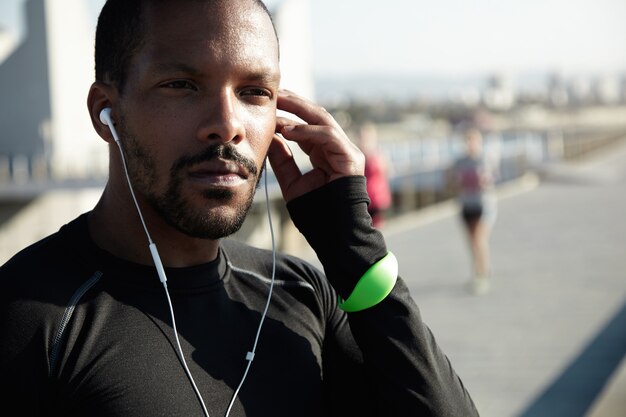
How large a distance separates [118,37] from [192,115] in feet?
0.73

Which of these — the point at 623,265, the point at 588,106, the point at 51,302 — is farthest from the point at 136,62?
the point at 588,106

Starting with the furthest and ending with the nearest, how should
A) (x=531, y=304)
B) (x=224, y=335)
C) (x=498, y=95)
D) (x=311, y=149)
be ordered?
(x=498, y=95) → (x=531, y=304) → (x=311, y=149) → (x=224, y=335)

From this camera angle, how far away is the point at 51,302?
1.55 metres

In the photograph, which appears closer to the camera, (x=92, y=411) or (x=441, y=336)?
(x=92, y=411)

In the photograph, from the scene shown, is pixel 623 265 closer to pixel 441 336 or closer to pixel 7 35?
pixel 441 336

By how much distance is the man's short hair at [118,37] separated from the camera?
5.44ft

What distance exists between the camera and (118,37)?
1685mm

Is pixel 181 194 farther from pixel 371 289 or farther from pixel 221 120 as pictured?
pixel 371 289

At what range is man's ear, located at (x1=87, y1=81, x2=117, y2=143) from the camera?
67.7 inches

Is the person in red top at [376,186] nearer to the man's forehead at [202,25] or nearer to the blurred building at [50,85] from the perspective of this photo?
the man's forehead at [202,25]

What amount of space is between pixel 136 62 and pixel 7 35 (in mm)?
57125

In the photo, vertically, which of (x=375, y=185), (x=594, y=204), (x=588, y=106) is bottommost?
(x=588, y=106)

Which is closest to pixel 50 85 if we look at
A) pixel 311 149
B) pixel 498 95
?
pixel 311 149

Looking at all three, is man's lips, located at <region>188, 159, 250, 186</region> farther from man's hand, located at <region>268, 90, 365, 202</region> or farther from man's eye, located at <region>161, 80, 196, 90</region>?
man's hand, located at <region>268, 90, 365, 202</region>
